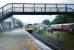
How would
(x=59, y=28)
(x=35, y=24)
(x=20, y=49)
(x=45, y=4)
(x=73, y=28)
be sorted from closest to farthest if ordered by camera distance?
1. (x=20, y=49)
2. (x=45, y=4)
3. (x=73, y=28)
4. (x=59, y=28)
5. (x=35, y=24)

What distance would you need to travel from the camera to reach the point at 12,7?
38188 mm

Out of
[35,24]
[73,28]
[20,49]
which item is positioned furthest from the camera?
[35,24]

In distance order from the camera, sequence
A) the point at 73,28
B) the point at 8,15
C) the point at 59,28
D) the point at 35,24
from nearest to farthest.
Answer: the point at 8,15
the point at 73,28
the point at 59,28
the point at 35,24

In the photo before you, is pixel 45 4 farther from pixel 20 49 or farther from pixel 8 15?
pixel 20 49

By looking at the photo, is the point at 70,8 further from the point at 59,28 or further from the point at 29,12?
the point at 59,28

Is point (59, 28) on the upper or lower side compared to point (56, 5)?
lower

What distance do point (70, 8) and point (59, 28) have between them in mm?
22162

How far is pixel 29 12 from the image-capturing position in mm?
38375

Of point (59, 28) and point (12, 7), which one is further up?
point (12, 7)

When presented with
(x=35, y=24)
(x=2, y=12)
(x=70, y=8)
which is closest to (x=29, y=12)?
(x=2, y=12)

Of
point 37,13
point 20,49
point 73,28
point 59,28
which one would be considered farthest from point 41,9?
point 59,28

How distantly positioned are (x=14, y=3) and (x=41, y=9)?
4217 mm

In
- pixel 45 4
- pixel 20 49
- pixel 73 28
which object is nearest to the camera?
Result: pixel 20 49

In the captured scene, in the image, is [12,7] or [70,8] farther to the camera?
[70,8]
